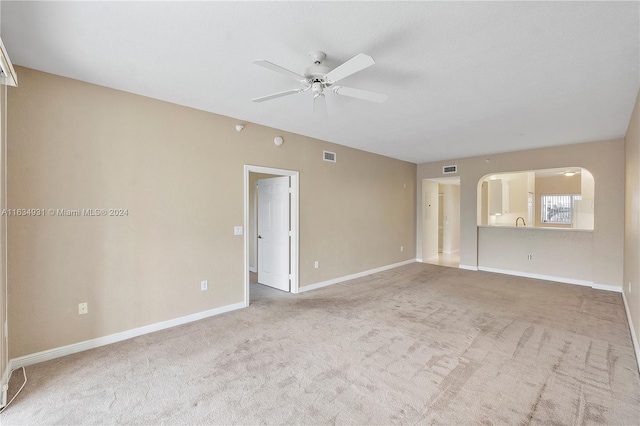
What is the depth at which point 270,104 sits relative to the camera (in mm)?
3475

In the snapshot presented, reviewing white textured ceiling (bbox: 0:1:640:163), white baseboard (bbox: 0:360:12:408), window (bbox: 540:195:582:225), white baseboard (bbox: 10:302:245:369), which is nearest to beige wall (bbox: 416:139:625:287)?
white textured ceiling (bbox: 0:1:640:163)

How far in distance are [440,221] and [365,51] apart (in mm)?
7952

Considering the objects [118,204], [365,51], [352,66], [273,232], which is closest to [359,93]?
[365,51]

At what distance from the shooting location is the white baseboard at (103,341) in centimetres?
262

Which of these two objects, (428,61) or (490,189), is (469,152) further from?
(428,61)

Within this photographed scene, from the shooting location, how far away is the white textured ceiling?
1.84m

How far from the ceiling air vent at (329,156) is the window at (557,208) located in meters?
9.56

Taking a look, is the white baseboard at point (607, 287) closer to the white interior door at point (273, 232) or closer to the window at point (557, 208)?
the white interior door at point (273, 232)

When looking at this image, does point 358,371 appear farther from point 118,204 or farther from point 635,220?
point 635,220

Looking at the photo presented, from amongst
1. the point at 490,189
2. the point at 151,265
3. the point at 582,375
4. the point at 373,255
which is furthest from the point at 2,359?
the point at 490,189

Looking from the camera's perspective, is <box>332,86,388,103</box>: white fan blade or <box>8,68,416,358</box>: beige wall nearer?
<box>332,86,388,103</box>: white fan blade

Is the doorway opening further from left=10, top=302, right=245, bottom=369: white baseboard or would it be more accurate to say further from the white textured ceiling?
left=10, top=302, right=245, bottom=369: white baseboard

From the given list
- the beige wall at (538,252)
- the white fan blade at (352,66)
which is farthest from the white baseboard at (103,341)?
the beige wall at (538,252)

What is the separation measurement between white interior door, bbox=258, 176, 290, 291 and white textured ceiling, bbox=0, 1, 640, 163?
156 centimetres
